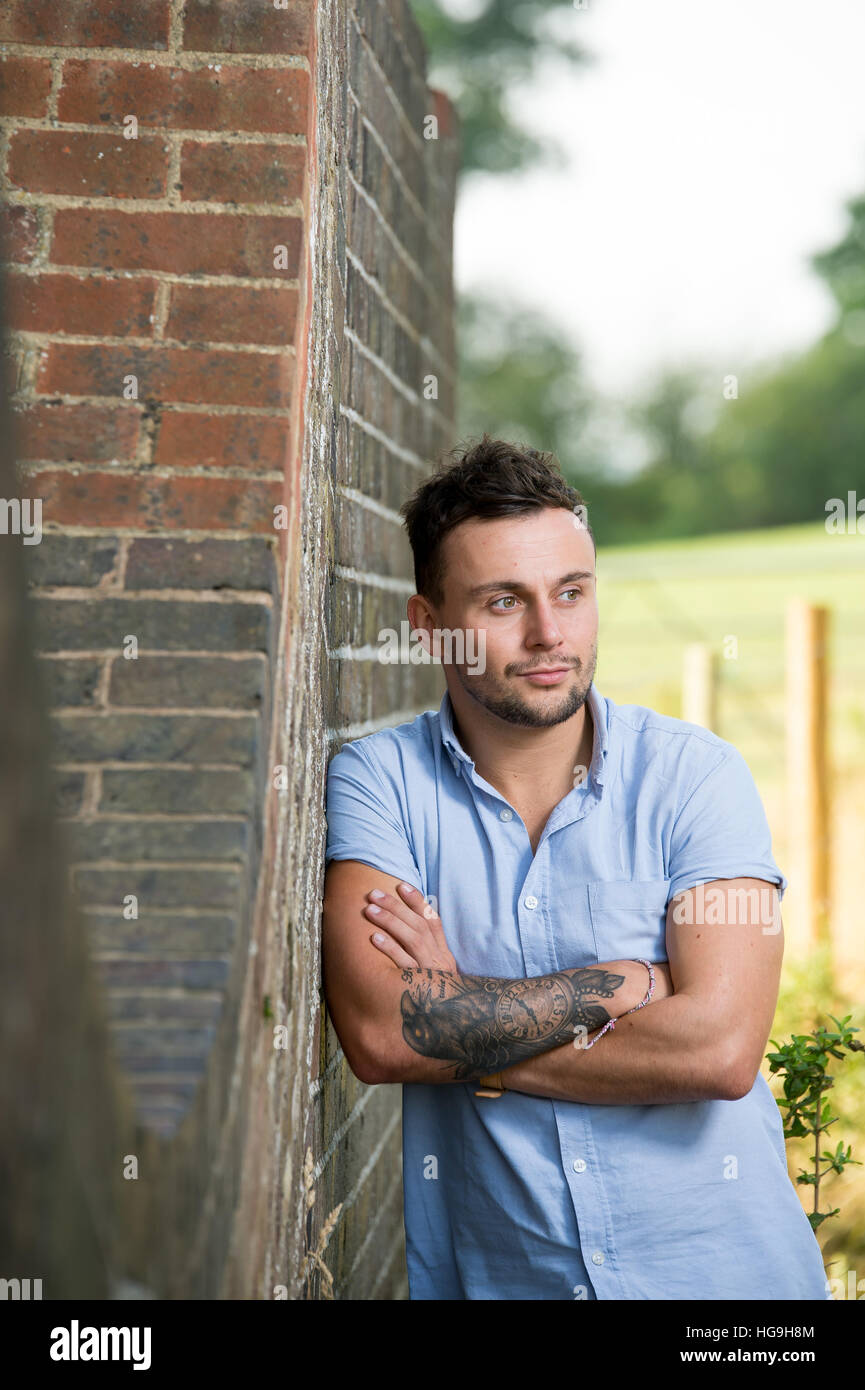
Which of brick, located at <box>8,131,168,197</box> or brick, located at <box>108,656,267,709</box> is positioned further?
brick, located at <box>8,131,168,197</box>

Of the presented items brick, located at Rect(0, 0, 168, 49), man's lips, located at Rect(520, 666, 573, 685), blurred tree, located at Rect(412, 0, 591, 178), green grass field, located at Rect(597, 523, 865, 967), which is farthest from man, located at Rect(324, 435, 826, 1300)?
blurred tree, located at Rect(412, 0, 591, 178)

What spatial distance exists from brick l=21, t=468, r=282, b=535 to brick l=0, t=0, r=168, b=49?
0.71m

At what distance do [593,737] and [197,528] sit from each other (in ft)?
3.02

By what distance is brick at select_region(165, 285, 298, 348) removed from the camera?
1973 millimetres

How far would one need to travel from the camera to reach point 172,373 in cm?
196

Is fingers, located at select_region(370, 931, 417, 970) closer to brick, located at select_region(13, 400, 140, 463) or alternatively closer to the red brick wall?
the red brick wall

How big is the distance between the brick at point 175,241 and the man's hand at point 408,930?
1.05 m

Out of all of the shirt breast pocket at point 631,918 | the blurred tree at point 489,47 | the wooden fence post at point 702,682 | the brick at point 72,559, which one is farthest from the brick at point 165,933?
the blurred tree at point 489,47

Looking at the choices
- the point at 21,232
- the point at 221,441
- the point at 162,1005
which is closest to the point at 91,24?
the point at 21,232

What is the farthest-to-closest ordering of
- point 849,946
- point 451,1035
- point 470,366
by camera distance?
point 470,366, point 849,946, point 451,1035

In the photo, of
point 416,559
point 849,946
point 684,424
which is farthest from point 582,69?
point 416,559

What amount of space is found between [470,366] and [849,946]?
57.5ft

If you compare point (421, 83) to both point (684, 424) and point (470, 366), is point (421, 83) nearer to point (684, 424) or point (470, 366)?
point (470, 366)

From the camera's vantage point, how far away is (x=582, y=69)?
16.9 meters
